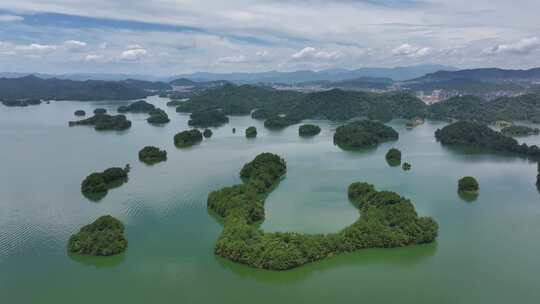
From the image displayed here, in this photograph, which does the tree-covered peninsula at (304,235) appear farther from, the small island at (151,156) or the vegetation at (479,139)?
the vegetation at (479,139)

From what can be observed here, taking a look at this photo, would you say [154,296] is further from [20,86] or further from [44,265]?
[20,86]

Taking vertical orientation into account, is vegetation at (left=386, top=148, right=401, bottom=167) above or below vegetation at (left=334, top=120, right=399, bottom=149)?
below

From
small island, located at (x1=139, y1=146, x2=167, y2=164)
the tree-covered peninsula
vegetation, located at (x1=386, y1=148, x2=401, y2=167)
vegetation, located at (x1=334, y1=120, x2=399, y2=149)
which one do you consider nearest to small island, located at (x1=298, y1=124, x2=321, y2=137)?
vegetation, located at (x1=334, y1=120, x2=399, y2=149)

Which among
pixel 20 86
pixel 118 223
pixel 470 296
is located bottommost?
pixel 470 296

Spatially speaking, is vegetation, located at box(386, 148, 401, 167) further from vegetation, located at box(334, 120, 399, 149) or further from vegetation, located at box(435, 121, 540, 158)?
vegetation, located at box(435, 121, 540, 158)

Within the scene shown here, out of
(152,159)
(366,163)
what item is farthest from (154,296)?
(366,163)

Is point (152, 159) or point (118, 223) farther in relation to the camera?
point (152, 159)
